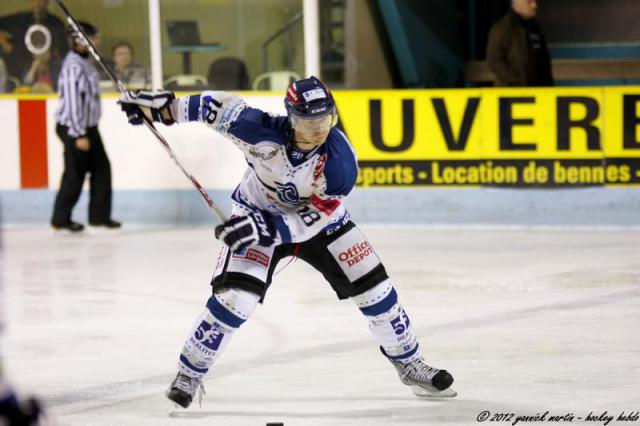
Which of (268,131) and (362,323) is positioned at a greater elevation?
(268,131)

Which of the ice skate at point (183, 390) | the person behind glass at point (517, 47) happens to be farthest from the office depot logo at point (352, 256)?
the person behind glass at point (517, 47)

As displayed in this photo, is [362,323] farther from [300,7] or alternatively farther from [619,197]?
[300,7]

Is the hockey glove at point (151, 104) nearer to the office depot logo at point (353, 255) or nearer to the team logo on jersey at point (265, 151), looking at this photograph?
the team logo on jersey at point (265, 151)

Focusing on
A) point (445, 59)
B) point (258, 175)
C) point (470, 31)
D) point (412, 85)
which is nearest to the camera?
point (258, 175)

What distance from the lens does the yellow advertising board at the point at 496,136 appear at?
33.6ft

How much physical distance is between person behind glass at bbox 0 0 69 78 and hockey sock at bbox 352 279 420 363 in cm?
695

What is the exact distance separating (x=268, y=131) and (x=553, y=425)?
1373mm

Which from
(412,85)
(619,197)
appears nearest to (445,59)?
(412,85)

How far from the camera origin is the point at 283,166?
15.5ft

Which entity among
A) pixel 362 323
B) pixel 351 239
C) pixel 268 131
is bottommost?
pixel 362 323

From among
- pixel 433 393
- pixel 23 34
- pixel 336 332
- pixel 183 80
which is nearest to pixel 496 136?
pixel 183 80

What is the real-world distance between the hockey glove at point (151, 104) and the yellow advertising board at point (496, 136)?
5750 millimetres

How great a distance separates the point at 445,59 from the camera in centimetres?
1370

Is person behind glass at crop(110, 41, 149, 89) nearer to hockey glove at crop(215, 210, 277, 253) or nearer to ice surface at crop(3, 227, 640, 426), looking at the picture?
ice surface at crop(3, 227, 640, 426)
